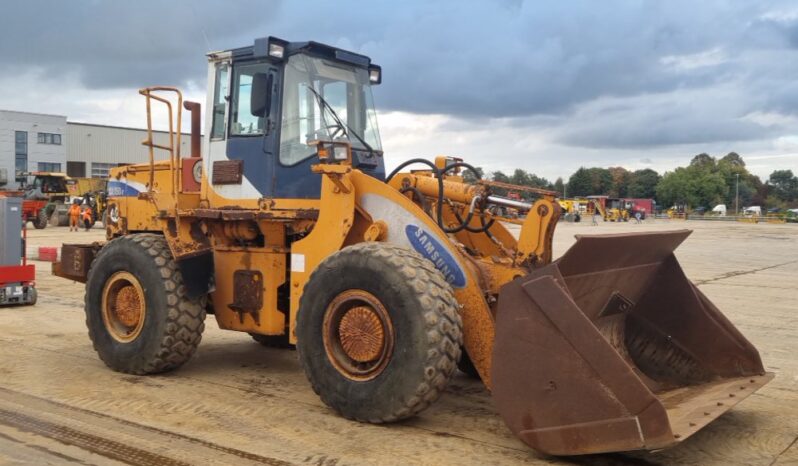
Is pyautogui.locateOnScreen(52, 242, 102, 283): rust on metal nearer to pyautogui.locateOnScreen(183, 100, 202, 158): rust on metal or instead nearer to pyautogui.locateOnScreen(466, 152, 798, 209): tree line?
pyautogui.locateOnScreen(183, 100, 202, 158): rust on metal

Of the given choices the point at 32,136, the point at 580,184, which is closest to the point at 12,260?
the point at 32,136

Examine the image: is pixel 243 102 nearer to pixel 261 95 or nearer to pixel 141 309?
pixel 261 95

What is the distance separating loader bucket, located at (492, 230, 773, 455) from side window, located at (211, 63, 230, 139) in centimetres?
354

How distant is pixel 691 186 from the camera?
4594 inches

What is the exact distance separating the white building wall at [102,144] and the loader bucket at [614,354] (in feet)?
211

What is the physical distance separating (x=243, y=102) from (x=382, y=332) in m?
2.79

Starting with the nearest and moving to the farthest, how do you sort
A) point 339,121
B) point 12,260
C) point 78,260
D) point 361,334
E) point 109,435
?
point 109,435 → point 361,334 → point 339,121 → point 78,260 → point 12,260

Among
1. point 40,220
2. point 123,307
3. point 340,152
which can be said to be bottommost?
point 40,220

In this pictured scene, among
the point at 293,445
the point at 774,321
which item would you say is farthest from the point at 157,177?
the point at 774,321

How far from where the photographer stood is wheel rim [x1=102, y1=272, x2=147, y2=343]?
22.6 ft

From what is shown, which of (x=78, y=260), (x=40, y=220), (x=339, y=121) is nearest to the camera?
(x=339, y=121)

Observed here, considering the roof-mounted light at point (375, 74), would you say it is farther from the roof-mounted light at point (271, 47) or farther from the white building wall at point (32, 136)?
the white building wall at point (32, 136)

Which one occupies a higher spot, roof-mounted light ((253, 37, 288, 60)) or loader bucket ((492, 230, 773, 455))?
roof-mounted light ((253, 37, 288, 60))

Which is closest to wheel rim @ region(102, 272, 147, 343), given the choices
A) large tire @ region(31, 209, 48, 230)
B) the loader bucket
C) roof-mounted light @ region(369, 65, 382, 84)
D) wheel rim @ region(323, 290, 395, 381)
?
wheel rim @ region(323, 290, 395, 381)
